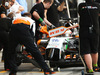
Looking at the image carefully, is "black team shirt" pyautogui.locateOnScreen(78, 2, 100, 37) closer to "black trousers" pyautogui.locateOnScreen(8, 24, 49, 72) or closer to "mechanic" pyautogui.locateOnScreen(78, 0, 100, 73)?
"mechanic" pyautogui.locateOnScreen(78, 0, 100, 73)

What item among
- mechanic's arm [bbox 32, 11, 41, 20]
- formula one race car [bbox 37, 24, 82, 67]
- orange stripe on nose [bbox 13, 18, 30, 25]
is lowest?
formula one race car [bbox 37, 24, 82, 67]

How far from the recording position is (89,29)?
7215 mm

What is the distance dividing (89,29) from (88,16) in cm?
28

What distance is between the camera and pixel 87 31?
7.23 meters

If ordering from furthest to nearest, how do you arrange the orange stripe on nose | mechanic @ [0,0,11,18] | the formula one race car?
1. mechanic @ [0,0,11,18]
2. the formula one race car
3. the orange stripe on nose

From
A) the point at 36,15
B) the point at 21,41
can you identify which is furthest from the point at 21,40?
the point at 36,15

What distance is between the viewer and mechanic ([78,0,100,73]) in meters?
7.19

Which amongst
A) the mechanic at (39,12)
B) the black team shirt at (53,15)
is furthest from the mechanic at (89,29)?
the black team shirt at (53,15)

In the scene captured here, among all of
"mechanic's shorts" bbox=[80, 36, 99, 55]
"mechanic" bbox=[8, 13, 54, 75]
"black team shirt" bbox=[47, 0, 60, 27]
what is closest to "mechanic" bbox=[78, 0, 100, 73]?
"mechanic's shorts" bbox=[80, 36, 99, 55]

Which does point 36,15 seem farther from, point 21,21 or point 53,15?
point 21,21

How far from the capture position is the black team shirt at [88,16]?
7199 millimetres

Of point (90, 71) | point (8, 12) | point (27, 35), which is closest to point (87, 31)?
point (90, 71)

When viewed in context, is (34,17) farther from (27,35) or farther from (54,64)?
(27,35)

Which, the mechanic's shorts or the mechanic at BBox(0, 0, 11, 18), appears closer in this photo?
the mechanic's shorts
